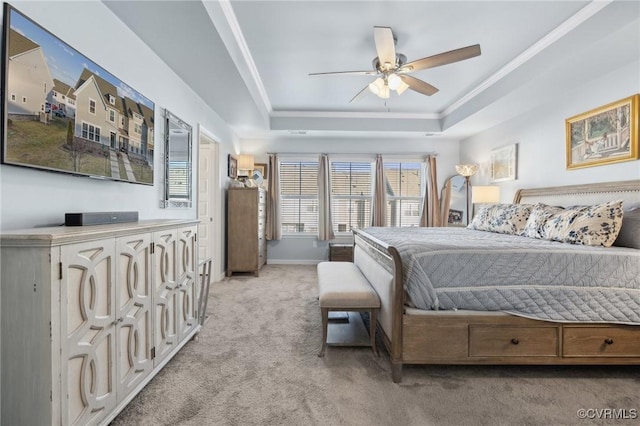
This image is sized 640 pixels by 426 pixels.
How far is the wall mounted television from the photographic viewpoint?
1.33m

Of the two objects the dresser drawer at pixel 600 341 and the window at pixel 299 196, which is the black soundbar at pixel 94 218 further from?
the window at pixel 299 196

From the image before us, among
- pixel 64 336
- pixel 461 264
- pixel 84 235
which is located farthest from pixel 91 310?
pixel 461 264

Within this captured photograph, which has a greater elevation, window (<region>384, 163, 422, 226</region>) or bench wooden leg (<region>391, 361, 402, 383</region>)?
window (<region>384, 163, 422, 226</region>)

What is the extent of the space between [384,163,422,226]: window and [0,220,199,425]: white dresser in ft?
15.7

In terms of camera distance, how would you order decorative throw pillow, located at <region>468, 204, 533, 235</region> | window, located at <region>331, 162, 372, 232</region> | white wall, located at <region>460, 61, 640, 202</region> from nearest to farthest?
1. white wall, located at <region>460, 61, 640, 202</region>
2. decorative throw pillow, located at <region>468, 204, 533, 235</region>
3. window, located at <region>331, 162, 372, 232</region>

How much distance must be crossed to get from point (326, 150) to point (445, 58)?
11.4 feet

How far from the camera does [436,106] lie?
478cm

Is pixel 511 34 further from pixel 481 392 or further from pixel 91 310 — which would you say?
pixel 91 310

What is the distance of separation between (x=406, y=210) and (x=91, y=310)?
5.40 meters

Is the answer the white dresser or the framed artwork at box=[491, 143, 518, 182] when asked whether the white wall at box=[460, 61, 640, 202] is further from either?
the white dresser

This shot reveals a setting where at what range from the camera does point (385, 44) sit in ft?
7.71

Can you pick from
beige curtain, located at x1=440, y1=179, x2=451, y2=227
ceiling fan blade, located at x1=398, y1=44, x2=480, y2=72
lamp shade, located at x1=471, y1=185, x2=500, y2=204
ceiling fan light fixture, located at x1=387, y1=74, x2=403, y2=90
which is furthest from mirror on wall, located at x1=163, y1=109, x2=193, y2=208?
beige curtain, located at x1=440, y1=179, x2=451, y2=227

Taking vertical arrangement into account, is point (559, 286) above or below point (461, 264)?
below

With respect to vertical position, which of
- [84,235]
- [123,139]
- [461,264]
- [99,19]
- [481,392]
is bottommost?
[481,392]
